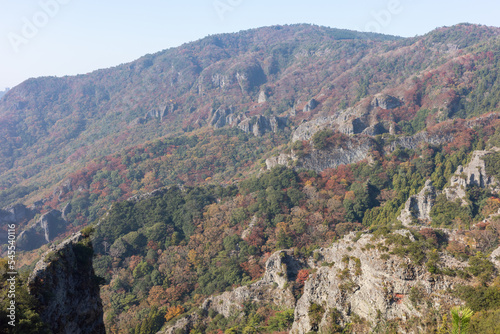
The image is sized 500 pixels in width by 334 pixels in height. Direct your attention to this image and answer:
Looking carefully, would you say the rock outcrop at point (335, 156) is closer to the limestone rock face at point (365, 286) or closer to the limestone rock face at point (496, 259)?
the limestone rock face at point (365, 286)

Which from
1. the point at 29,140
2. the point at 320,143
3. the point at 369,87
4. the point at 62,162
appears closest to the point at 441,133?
the point at 320,143

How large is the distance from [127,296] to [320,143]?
2441 inches

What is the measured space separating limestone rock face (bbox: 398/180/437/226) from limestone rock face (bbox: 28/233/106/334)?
175 feet

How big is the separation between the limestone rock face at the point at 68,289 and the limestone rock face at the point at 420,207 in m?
53.3

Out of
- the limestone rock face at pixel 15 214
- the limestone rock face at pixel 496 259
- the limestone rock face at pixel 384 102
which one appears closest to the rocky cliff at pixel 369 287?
the limestone rock face at pixel 496 259

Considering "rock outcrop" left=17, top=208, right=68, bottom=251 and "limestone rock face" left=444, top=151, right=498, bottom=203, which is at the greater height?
"limestone rock face" left=444, top=151, right=498, bottom=203

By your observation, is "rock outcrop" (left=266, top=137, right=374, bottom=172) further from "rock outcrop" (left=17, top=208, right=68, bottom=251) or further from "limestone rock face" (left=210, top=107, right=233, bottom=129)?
"limestone rock face" (left=210, top=107, right=233, bottom=129)

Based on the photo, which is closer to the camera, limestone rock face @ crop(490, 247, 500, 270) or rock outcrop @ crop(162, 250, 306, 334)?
limestone rock face @ crop(490, 247, 500, 270)

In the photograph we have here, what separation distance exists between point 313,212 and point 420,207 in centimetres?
2173

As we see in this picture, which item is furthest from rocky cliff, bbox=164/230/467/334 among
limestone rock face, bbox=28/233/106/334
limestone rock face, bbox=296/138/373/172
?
limestone rock face, bbox=296/138/373/172

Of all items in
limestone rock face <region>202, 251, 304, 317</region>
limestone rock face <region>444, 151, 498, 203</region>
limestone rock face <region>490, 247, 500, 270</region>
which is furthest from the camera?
limestone rock face <region>444, 151, 498, 203</region>

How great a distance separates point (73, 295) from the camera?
23453 mm

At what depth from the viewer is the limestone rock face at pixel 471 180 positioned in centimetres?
5569

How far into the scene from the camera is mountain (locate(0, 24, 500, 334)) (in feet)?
91.5
